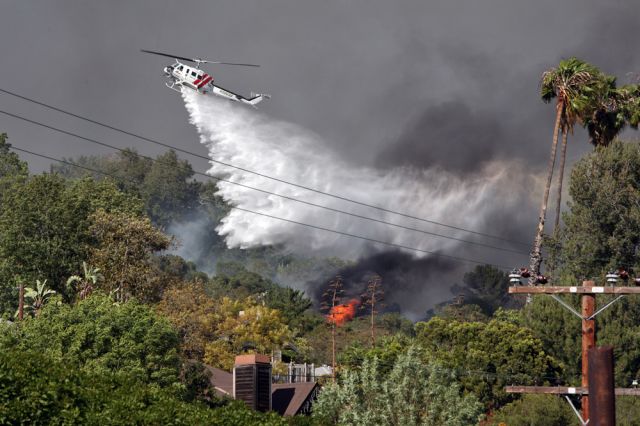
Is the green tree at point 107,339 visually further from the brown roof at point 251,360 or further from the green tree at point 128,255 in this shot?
the green tree at point 128,255

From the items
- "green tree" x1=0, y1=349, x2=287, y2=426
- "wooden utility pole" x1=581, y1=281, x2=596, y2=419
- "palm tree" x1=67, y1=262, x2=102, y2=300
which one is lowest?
"green tree" x1=0, y1=349, x2=287, y2=426

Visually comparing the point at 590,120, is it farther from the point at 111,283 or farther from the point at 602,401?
the point at 602,401

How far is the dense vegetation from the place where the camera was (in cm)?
3056

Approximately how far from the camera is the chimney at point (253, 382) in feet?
182

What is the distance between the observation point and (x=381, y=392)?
177 ft

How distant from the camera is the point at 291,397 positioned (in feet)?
245

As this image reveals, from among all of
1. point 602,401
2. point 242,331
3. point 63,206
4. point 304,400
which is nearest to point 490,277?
point 242,331

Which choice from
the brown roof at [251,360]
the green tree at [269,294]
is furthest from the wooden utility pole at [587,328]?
the green tree at [269,294]

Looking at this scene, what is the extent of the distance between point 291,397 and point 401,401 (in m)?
23.9

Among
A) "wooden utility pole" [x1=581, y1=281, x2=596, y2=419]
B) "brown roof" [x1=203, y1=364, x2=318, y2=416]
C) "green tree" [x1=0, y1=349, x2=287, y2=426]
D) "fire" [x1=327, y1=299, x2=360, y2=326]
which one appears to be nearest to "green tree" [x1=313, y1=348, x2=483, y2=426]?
"wooden utility pole" [x1=581, y1=281, x2=596, y2=419]

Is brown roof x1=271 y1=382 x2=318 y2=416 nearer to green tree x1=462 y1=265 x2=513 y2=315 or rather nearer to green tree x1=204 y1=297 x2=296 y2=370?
green tree x1=204 y1=297 x2=296 y2=370

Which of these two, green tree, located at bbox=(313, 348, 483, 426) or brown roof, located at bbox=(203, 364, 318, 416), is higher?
brown roof, located at bbox=(203, 364, 318, 416)

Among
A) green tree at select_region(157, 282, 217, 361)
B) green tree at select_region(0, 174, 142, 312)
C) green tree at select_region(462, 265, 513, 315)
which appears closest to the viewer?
green tree at select_region(157, 282, 217, 361)

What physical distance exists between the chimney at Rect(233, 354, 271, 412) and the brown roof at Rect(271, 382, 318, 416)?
51.8ft
